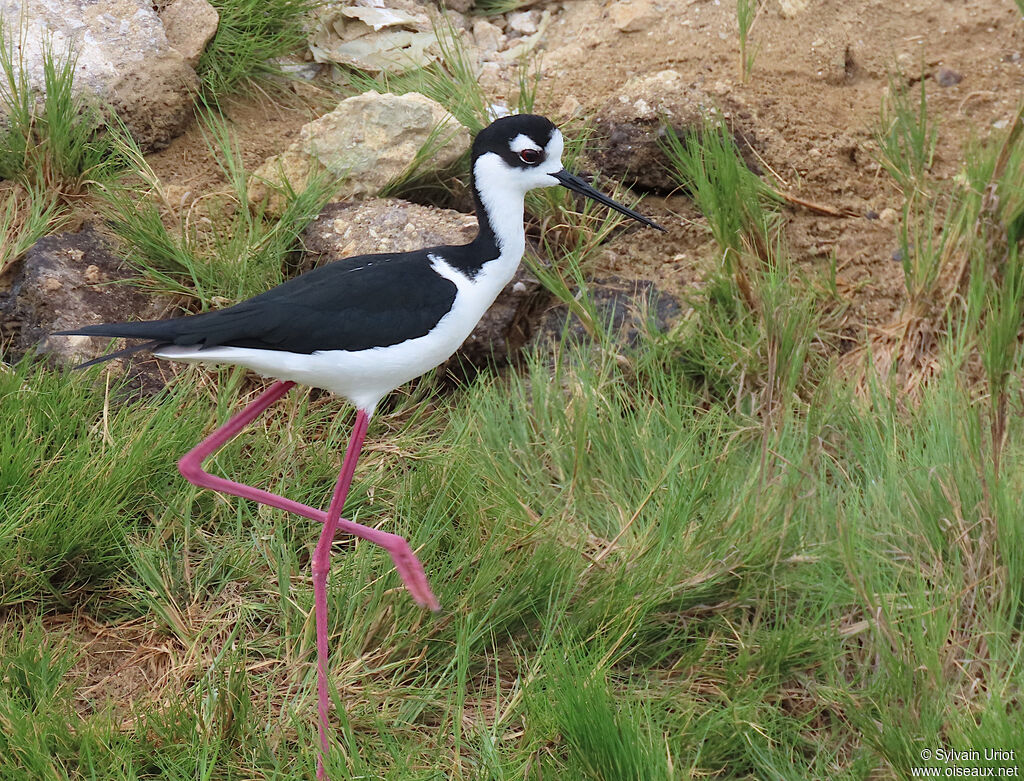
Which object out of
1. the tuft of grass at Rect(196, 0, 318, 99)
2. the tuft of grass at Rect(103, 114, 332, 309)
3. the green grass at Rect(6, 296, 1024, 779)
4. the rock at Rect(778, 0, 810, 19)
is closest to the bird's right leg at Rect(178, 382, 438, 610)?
the green grass at Rect(6, 296, 1024, 779)

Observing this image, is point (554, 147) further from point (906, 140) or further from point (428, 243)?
point (906, 140)

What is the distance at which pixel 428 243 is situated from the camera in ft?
10.5

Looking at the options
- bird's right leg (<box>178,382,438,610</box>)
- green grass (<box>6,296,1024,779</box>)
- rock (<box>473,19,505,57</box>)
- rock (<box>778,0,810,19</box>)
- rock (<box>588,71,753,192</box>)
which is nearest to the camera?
green grass (<box>6,296,1024,779</box>)

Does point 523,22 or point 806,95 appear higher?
point 523,22

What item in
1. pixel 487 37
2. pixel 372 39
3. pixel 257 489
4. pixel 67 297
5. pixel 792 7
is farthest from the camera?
pixel 487 37

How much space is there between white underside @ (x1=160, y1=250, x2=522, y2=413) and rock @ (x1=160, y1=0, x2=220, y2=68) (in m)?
1.54

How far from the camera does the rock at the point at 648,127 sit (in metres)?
3.52

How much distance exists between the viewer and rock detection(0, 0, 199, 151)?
3.46 m

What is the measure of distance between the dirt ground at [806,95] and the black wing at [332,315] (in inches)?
40.4

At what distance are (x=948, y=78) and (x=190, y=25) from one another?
7.55 feet

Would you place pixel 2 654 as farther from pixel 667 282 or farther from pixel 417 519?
pixel 667 282

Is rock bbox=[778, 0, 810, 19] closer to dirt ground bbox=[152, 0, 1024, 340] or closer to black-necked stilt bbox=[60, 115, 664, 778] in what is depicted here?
dirt ground bbox=[152, 0, 1024, 340]

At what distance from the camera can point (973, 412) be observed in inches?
97.5

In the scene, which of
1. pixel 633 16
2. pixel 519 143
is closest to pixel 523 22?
pixel 633 16
